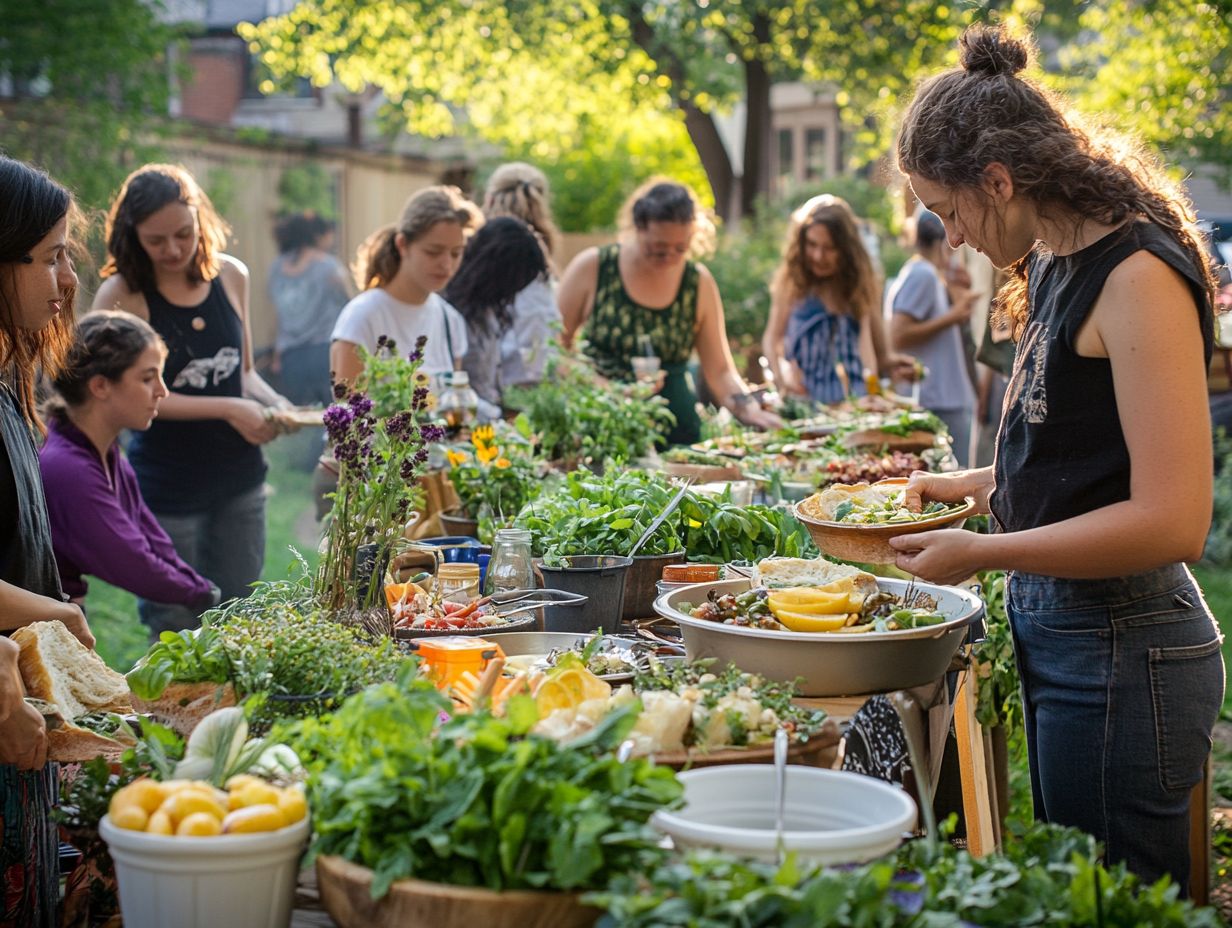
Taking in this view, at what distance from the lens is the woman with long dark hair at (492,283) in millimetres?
6121

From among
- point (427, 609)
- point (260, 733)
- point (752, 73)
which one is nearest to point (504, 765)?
point (260, 733)

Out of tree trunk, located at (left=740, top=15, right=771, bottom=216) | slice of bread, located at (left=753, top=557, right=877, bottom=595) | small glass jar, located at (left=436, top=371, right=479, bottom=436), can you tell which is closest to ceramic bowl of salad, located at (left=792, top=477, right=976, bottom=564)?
slice of bread, located at (left=753, top=557, right=877, bottom=595)

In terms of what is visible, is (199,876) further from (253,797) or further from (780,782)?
(780,782)

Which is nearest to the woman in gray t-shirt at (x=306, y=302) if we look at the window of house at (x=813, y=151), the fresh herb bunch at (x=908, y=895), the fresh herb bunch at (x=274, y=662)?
the fresh herb bunch at (x=274, y=662)

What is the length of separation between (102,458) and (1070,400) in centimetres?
308

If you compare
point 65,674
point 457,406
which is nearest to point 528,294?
point 457,406

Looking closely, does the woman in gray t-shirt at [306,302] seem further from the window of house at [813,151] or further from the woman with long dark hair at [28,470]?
the window of house at [813,151]

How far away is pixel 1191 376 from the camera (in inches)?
84.9

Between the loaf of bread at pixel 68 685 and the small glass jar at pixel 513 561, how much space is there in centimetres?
87

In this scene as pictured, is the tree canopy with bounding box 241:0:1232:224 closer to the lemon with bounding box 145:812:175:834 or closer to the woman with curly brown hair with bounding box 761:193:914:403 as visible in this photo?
the woman with curly brown hair with bounding box 761:193:914:403

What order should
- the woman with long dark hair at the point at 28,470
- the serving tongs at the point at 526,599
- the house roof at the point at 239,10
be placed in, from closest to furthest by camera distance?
the woman with long dark hair at the point at 28,470 < the serving tongs at the point at 526,599 < the house roof at the point at 239,10

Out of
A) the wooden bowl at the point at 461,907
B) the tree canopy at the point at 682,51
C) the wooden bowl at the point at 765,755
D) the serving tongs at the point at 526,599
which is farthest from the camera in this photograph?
the tree canopy at the point at 682,51

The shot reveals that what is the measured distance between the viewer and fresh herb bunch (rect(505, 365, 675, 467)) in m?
4.89

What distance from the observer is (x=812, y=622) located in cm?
238
